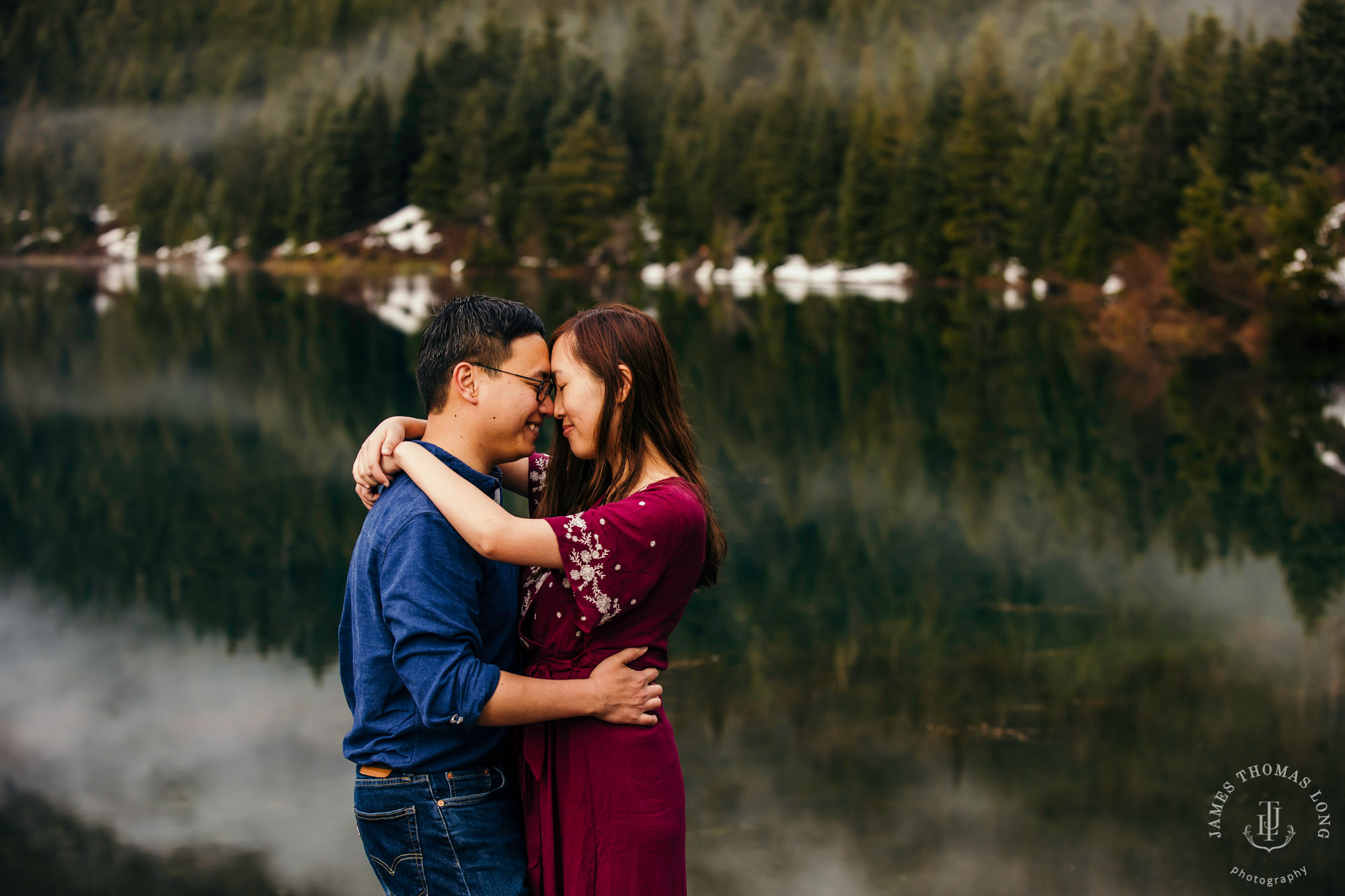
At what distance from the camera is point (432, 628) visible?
2.50 metres

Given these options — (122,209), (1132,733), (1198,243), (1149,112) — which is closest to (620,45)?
(122,209)

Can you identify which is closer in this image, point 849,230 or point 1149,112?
point 1149,112

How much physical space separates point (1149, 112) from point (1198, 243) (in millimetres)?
20153

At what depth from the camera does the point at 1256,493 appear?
1350 centimetres

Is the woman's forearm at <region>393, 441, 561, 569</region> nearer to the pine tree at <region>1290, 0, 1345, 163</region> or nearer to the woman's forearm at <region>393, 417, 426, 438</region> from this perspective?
the woman's forearm at <region>393, 417, 426, 438</region>

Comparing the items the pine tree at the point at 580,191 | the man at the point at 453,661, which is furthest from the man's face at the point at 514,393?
the pine tree at the point at 580,191

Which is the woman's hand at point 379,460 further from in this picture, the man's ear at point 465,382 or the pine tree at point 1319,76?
the pine tree at point 1319,76

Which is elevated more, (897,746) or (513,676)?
(513,676)

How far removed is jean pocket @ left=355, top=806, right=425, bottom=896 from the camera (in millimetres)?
2707

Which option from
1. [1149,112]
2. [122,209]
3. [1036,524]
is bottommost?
[1036,524]

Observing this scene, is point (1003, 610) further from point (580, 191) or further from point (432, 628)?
point (580, 191)

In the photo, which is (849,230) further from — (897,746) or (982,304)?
(897,746)

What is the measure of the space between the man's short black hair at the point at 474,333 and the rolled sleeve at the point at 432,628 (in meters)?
0.39

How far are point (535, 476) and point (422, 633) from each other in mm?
1008
